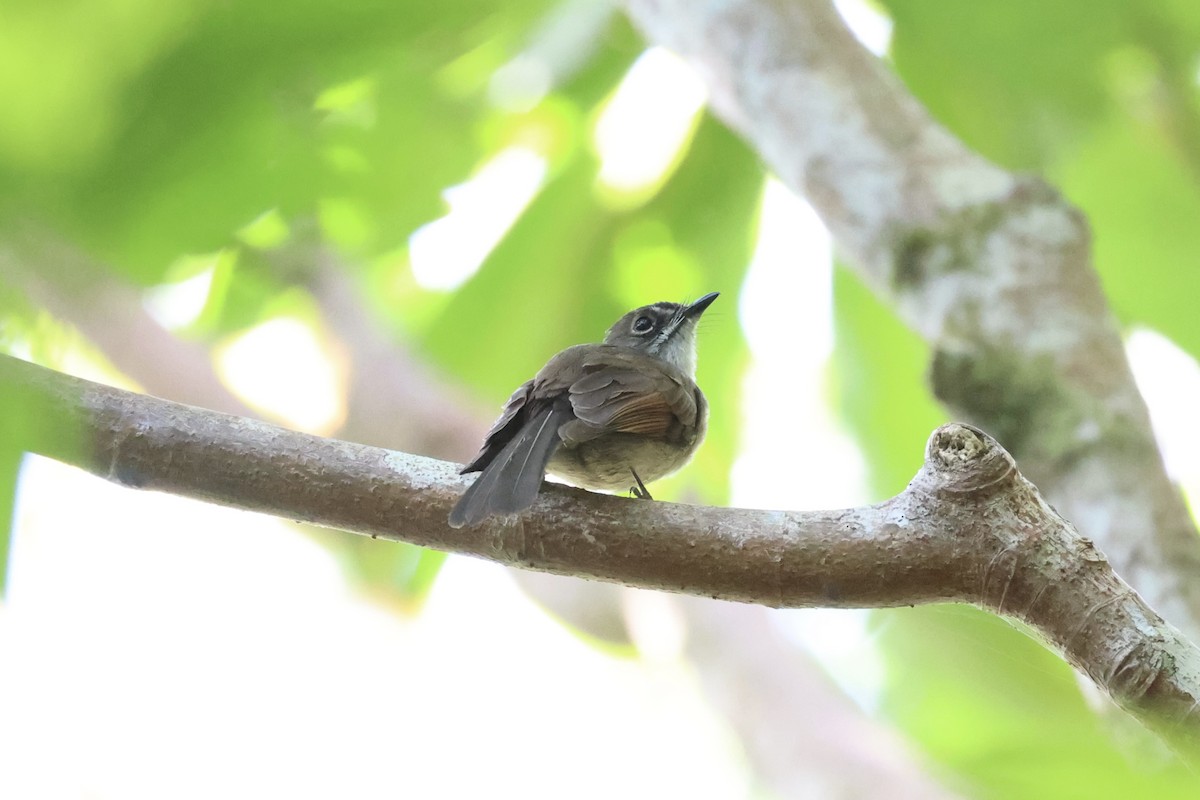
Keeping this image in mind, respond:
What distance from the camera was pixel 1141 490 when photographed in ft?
6.65

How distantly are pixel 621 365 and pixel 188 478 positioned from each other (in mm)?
878

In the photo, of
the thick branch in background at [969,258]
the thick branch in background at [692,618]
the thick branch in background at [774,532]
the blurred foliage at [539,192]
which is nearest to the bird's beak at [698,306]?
the thick branch in background at [969,258]

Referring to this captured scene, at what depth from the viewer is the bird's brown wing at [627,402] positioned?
6.27 ft

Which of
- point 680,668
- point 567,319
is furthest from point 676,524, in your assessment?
point 680,668

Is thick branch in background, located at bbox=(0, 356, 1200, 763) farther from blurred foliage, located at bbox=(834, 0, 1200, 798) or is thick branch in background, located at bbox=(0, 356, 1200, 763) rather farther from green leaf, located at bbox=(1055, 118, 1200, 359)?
green leaf, located at bbox=(1055, 118, 1200, 359)

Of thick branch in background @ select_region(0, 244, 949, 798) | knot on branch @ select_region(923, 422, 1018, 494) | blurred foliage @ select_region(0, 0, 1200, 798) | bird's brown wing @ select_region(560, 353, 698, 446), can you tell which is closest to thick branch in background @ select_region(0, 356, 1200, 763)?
knot on branch @ select_region(923, 422, 1018, 494)

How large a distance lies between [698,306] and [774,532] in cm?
161

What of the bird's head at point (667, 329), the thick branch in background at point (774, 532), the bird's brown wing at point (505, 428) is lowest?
the thick branch in background at point (774, 532)

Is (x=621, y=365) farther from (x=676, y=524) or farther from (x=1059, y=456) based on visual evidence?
(x=1059, y=456)

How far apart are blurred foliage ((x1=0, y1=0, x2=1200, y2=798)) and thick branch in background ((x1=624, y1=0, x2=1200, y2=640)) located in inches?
9.1

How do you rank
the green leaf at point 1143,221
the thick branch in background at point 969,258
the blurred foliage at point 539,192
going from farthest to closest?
the green leaf at point 1143,221, the thick branch in background at point 969,258, the blurred foliage at point 539,192

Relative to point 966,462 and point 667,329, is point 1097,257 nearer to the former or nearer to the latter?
point 667,329

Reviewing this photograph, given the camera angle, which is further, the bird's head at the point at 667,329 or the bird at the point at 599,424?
the bird's head at the point at 667,329

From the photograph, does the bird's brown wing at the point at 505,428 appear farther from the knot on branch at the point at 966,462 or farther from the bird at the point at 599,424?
the knot on branch at the point at 966,462
